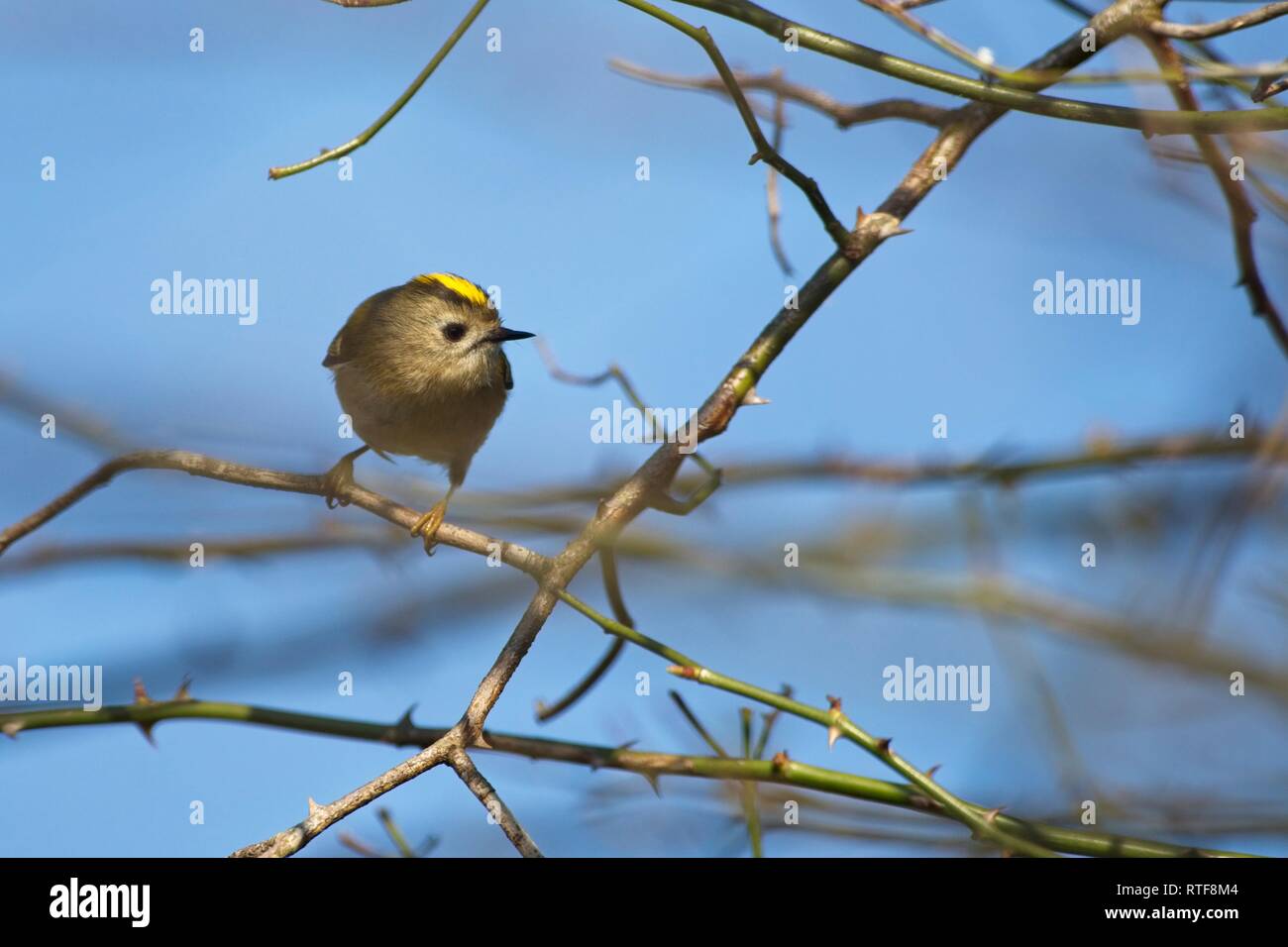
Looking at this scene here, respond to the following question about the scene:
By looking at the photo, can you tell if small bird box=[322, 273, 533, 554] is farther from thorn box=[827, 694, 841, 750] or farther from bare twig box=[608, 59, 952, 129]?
thorn box=[827, 694, 841, 750]

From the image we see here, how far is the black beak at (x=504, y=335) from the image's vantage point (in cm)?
363

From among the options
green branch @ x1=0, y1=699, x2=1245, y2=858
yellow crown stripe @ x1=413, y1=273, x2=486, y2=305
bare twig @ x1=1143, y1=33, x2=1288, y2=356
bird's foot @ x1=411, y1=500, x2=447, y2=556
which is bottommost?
green branch @ x1=0, y1=699, x2=1245, y2=858

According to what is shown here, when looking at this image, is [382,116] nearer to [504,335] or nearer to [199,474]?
[199,474]

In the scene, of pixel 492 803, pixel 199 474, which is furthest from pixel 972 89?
pixel 199 474

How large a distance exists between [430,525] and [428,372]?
1.72m

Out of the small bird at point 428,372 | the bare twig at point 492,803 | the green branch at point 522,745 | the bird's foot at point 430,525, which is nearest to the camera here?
the bare twig at point 492,803

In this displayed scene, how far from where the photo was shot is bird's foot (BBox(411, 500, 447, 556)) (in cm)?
184

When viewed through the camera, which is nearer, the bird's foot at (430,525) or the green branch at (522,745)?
the green branch at (522,745)

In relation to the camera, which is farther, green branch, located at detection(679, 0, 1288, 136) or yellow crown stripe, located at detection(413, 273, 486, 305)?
yellow crown stripe, located at detection(413, 273, 486, 305)

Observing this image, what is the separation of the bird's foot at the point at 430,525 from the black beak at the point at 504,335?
0.96 metres

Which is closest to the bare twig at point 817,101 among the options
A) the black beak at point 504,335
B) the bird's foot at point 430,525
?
the bird's foot at point 430,525

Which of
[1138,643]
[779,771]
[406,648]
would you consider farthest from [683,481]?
[1138,643]

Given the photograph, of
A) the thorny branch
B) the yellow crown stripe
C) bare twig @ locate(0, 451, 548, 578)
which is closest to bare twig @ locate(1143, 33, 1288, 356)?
the thorny branch

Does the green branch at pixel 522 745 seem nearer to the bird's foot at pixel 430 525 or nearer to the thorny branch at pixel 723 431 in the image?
the thorny branch at pixel 723 431
